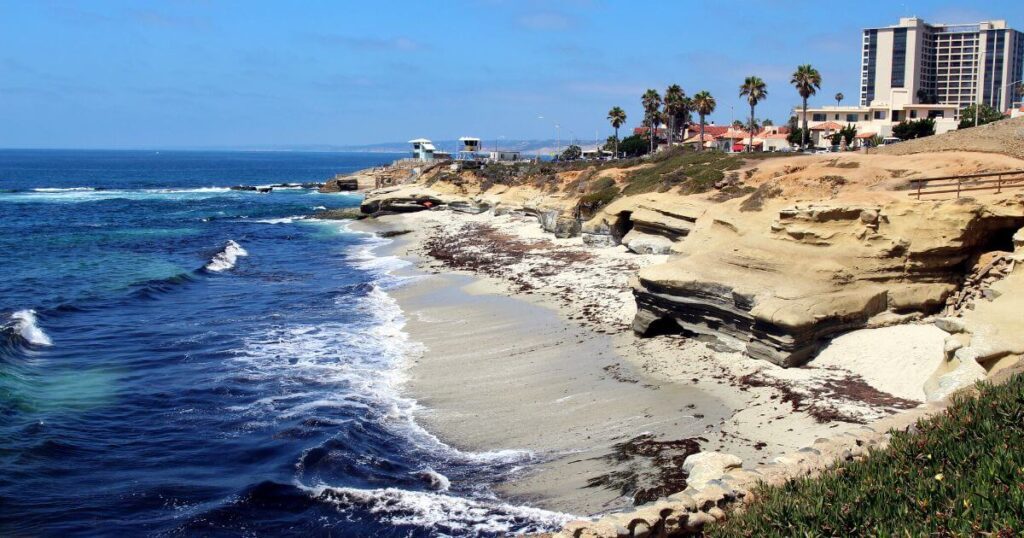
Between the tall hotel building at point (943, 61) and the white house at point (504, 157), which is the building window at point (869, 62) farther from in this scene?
the white house at point (504, 157)

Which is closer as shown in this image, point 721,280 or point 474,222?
point 721,280

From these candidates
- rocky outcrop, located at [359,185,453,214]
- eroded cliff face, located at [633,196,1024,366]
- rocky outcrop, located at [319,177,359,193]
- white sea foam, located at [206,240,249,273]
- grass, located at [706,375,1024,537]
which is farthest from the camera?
rocky outcrop, located at [319,177,359,193]

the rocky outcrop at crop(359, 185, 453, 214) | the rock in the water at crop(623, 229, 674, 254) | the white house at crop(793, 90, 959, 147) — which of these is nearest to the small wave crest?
the rock in the water at crop(623, 229, 674, 254)

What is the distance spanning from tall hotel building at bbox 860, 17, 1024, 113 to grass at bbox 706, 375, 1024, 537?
163 m

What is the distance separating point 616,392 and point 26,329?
1855cm

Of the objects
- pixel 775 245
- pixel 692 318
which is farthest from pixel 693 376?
pixel 775 245

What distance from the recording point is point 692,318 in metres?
19.8

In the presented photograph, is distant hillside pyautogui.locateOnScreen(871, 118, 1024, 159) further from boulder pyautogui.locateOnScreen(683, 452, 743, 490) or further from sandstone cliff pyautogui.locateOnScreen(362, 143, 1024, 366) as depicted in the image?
boulder pyautogui.locateOnScreen(683, 452, 743, 490)

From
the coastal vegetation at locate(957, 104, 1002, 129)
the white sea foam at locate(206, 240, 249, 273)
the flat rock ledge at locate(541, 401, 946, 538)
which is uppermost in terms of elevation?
the coastal vegetation at locate(957, 104, 1002, 129)

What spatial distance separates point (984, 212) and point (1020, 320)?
5.48 meters

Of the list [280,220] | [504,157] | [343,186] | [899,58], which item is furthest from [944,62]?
[280,220]

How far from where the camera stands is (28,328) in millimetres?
24344

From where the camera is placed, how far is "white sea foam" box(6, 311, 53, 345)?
2325 centimetres

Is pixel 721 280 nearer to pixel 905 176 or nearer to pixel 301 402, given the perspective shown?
pixel 301 402
